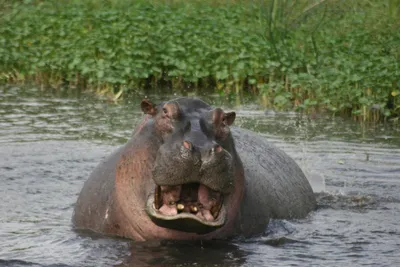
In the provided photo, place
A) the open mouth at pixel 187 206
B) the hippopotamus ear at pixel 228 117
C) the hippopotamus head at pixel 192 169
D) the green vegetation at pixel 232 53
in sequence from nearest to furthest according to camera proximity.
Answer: the hippopotamus head at pixel 192 169, the open mouth at pixel 187 206, the hippopotamus ear at pixel 228 117, the green vegetation at pixel 232 53

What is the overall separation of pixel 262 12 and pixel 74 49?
8.41 ft

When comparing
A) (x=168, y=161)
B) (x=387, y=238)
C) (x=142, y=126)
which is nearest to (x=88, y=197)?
(x=142, y=126)

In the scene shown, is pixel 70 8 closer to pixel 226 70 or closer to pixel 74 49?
pixel 74 49

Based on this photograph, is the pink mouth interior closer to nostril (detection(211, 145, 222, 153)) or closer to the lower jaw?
the lower jaw

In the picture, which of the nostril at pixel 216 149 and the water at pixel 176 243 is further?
the water at pixel 176 243

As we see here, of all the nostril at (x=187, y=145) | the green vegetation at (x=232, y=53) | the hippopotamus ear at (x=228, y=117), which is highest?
the green vegetation at (x=232, y=53)

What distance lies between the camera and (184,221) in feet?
19.1

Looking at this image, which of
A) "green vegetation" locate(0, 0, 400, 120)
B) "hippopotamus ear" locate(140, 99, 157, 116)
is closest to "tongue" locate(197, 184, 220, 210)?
"hippopotamus ear" locate(140, 99, 157, 116)

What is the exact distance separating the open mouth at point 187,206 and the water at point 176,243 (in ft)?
1.06

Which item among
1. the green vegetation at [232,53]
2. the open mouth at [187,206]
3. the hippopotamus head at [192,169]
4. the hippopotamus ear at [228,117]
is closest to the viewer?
the hippopotamus head at [192,169]

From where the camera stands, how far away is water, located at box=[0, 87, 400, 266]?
20.5ft

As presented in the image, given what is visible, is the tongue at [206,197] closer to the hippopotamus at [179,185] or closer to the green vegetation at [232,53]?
the hippopotamus at [179,185]

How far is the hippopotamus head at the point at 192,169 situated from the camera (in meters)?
5.75

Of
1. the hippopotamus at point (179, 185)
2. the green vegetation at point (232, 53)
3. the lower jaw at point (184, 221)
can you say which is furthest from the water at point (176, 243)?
the green vegetation at point (232, 53)
